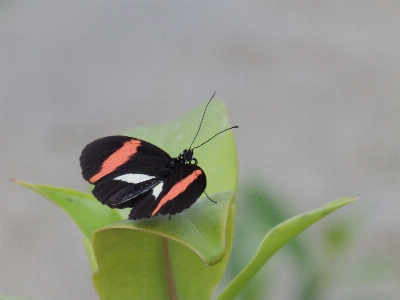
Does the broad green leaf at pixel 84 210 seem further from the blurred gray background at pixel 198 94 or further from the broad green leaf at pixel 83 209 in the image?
the blurred gray background at pixel 198 94

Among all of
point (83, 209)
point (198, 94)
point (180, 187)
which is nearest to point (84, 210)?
point (83, 209)

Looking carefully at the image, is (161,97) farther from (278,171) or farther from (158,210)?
(158,210)

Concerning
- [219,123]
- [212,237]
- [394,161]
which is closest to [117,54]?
[394,161]

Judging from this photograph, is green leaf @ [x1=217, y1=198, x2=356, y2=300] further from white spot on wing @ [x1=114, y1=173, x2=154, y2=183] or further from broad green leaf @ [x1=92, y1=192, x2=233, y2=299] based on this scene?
white spot on wing @ [x1=114, y1=173, x2=154, y2=183]

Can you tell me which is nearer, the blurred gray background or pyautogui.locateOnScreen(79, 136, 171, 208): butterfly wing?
pyautogui.locateOnScreen(79, 136, 171, 208): butterfly wing

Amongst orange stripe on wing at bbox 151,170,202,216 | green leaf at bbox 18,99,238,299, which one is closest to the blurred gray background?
green leaf at bbox 18,99,238,299

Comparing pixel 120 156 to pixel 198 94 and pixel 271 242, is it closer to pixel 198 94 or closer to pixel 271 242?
pixel 271 242
